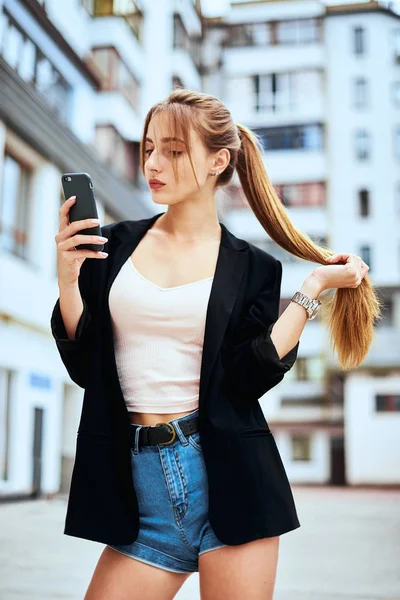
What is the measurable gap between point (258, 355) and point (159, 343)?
16 cm

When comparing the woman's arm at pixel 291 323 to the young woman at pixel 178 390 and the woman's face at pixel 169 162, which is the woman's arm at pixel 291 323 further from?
the woman's face at pixel 169 162

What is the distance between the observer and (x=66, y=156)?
10.4 meters

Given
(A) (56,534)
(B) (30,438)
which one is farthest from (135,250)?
(B) (30,438)

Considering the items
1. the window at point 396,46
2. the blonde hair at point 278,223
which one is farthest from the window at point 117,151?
the blonde hair at point 278,223

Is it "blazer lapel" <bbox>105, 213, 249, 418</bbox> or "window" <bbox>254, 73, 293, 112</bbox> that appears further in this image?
"window" <bbox>254, 73, 293, 112</bbox>

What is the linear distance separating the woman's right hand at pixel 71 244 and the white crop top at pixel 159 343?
100mm

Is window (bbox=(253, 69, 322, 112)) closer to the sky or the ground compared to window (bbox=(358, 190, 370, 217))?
closer to the sky

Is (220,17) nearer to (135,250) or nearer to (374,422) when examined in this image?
(374,422)

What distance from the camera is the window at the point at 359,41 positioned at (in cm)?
1981

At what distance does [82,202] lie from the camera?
1254 mm

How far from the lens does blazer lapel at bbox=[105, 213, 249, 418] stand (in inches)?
50.8

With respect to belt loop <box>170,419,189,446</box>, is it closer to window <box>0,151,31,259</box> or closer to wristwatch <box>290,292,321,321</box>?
wristwatch <box>290,292,321,321</box>

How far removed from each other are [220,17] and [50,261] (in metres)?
12.5

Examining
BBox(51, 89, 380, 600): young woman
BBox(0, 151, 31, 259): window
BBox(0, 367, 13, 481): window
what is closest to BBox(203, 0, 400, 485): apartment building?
BBox(0, 151, 31, 259): window
